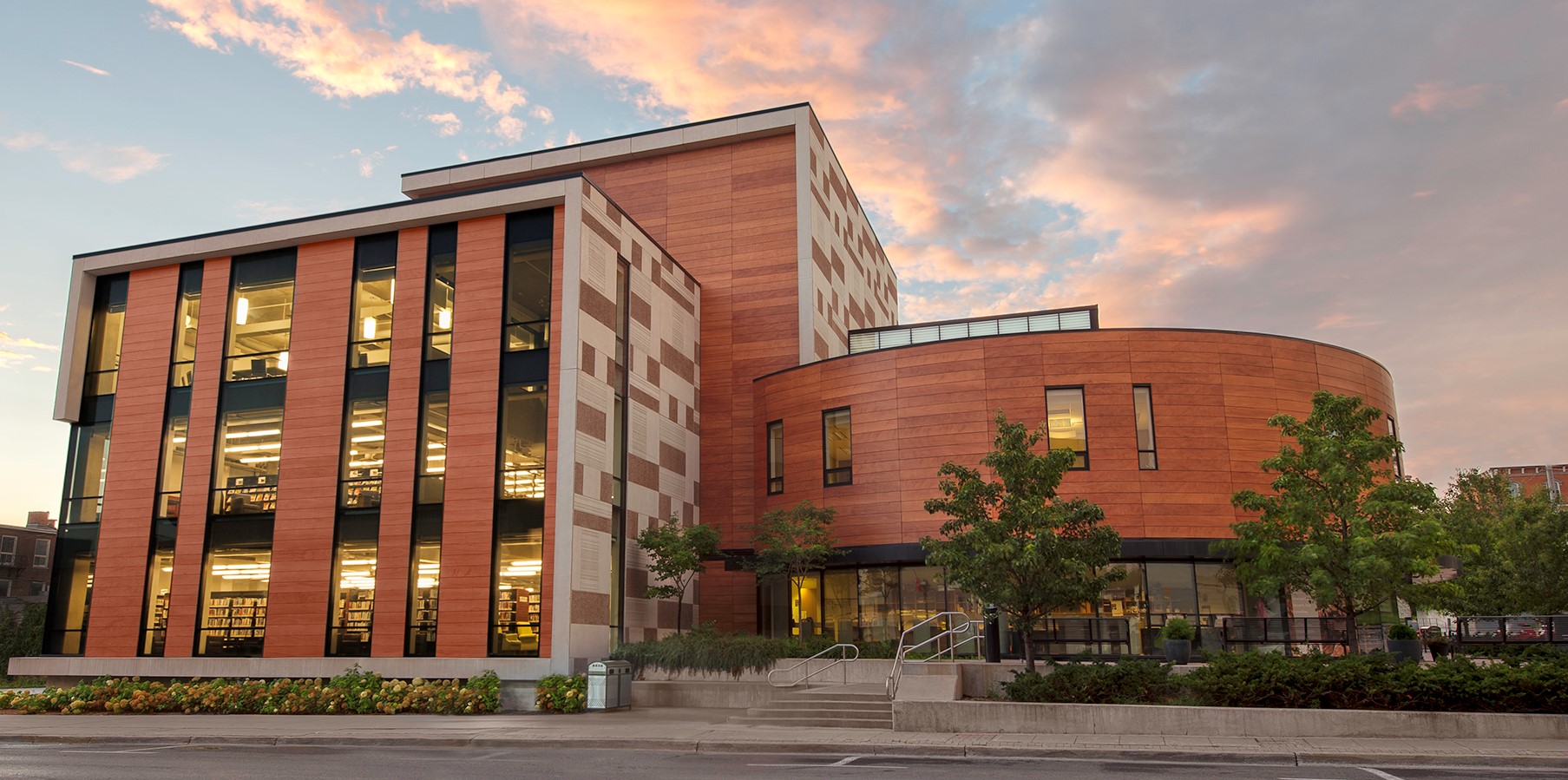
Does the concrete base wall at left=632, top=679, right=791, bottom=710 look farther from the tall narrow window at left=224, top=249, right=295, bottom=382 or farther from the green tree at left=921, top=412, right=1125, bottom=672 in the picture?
the tall narrow window at left=224, top=249, right=295, bottom=382

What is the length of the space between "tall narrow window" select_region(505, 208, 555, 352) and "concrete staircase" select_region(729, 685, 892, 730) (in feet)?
38.4

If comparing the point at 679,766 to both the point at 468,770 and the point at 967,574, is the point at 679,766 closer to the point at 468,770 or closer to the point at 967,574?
the point at 468,770

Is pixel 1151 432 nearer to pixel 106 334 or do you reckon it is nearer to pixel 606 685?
pixel 606 685

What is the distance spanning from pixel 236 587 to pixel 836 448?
16.7 metres

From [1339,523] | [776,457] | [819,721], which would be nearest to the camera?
[819,721]

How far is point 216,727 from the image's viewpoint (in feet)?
66.3

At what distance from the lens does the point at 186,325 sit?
3058 centimetres

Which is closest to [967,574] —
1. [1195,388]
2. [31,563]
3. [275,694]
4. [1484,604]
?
[1195,388]

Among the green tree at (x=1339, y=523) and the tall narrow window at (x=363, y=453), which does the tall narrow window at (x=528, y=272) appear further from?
the green tree at (x=1339, y=523)

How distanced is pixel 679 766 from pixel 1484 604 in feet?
137

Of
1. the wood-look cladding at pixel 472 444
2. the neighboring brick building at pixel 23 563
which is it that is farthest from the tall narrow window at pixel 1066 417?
the neighboring brick building at pixel 23 563

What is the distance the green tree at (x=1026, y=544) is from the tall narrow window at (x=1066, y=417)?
7.95m

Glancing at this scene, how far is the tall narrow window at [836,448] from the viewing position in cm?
3131

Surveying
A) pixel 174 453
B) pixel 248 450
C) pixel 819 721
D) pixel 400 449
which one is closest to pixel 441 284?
pixel 400 449
